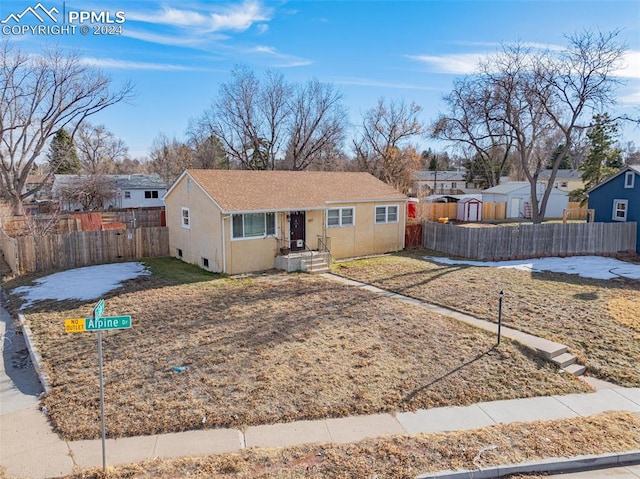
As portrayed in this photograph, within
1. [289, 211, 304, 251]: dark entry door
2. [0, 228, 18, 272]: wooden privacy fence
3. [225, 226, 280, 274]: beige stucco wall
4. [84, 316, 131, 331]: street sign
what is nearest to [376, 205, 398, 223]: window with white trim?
[289, 211, 304, 251]: dark entry door

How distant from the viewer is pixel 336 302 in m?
13.0

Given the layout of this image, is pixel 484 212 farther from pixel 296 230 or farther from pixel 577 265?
pixel 296 230

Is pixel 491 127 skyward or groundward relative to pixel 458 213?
skyward

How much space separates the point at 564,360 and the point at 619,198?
19789mm

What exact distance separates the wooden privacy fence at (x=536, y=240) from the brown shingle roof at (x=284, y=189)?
12.4 ft

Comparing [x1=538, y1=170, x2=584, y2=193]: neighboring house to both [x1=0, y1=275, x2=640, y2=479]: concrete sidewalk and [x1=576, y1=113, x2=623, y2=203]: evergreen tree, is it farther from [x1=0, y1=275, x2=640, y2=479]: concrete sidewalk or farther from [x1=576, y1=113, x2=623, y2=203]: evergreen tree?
[x1=0, y1=275, x2=640, y2=479]: concrete sidewalk

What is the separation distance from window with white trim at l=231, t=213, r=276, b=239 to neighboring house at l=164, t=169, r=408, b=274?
3cm

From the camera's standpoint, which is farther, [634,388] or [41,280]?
[41,280]

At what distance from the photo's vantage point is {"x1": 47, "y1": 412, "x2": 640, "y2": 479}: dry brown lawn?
211 inches

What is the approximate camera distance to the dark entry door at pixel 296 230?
18500mm

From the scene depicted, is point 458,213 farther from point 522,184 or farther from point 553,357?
point 553,357

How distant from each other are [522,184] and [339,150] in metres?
18.6

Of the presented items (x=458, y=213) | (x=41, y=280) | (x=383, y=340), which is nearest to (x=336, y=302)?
(x=383, y=340)

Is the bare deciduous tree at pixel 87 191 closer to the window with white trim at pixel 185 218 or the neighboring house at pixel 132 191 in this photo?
the neighboring house at pixel 132 191
